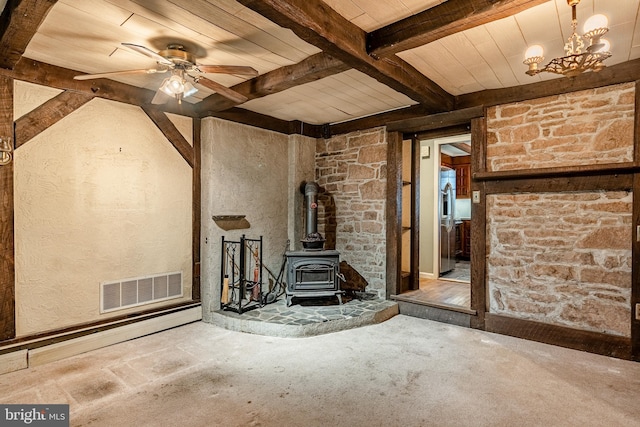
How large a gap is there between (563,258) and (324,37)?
2.99 m

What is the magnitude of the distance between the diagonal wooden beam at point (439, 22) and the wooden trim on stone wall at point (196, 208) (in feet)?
8.01

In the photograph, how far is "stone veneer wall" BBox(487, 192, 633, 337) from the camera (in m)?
3.01

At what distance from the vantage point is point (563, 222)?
3.25 m

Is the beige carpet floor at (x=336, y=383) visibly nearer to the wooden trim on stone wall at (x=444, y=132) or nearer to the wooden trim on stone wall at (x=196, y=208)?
the wooden trim on stone wall at (x=196, y=208)

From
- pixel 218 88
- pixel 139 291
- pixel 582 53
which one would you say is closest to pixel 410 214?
pixel 582 53

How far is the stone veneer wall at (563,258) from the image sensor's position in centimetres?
301

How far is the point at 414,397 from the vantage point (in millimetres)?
2369

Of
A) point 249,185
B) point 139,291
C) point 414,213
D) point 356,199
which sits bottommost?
point 139,291

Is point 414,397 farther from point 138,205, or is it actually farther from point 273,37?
point 138,205

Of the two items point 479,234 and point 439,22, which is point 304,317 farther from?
point 439,22

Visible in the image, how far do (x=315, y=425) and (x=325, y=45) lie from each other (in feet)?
7.93

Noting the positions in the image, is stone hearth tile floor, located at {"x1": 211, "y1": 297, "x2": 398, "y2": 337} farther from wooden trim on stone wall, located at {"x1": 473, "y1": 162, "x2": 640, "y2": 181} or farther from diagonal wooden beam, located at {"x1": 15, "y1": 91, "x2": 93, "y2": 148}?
diagonal wooden beam, located at {"x1": 15, "y1": 91, "x2": 93, "y2": 148}

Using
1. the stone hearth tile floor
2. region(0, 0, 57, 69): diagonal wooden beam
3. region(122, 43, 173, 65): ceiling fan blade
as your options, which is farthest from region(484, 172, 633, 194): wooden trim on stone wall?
region(0, 0, 57, 69): diagonal wooden beam

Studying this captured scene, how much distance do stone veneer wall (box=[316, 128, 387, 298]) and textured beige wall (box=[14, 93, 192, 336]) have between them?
200 centimetres
